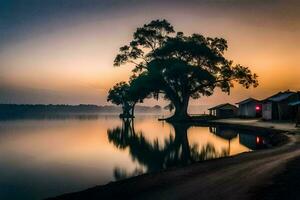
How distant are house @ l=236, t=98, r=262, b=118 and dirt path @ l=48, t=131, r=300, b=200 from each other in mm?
59455

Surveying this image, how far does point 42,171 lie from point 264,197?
1537 centimetres

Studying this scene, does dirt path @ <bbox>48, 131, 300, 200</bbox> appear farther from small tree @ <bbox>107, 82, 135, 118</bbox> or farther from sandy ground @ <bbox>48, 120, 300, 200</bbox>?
small tree @ <bbox>107, 82, 135, 118</bbox>

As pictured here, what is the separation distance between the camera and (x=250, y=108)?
7381cm

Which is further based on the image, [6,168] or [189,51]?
[189,51]

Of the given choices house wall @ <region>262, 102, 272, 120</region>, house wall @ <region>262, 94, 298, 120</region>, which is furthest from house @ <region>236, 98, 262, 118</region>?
house wall @ <region>262, 94, 298, 120</region>

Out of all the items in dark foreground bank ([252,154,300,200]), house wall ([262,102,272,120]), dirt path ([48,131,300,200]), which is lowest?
dirt path ([48,131,300,200])

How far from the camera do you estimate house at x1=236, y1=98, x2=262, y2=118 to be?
2822 inches

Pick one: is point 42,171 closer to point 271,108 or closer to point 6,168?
point 6,168

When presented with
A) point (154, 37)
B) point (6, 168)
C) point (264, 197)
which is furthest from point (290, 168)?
point (154, 37)

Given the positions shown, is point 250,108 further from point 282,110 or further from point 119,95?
point 119,95

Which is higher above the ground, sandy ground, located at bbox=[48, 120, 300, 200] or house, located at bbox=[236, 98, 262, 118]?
house, located at bbox=[236, 98, 262, 118]

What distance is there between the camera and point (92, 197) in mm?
12141

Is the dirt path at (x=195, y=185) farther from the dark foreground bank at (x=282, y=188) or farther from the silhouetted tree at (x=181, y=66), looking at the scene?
the silhouetted tree at (x=181, y=66)

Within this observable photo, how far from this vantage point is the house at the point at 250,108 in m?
71.7
